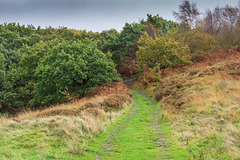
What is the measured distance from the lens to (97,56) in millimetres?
29219

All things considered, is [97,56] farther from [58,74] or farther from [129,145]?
[129,145]

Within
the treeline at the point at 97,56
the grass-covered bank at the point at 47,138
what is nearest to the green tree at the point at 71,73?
the treeline at the point at 97,56

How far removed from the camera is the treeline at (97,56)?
2748 cm

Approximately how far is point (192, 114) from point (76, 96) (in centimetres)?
1716

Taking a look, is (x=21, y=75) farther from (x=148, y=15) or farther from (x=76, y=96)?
(x=148, y=15)

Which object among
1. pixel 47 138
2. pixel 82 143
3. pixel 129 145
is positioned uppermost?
pixel 47 138

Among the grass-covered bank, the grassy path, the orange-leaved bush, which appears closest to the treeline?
the orange-leaved bush

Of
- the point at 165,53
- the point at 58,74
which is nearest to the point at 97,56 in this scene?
the point at 58,74

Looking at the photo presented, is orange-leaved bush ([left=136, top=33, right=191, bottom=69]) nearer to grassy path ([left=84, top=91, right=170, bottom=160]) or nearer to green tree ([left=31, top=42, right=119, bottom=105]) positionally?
green tree ([left=31, top=42, right=119, bottom=105])

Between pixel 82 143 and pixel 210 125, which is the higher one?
pixel 210 125

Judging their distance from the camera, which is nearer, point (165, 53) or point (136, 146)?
point (136, 146)

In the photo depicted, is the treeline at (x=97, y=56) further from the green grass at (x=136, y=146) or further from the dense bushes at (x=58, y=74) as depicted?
the green grass at (x=136, y=146)

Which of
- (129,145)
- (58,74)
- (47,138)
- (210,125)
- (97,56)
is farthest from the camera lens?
(97,56)

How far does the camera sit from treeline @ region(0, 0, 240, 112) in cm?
2748
